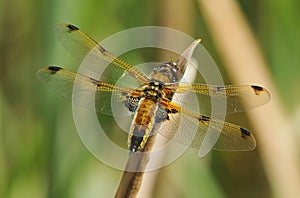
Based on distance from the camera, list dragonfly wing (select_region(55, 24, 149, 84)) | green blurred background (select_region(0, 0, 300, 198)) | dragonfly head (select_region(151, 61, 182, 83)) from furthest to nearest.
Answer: green blurred background (select_region(0, 0, 300, 198)), dragonfly wing (select_region(55, 24, 149, 84)), dragonfly head (select_region(151, 61, 182, 83))

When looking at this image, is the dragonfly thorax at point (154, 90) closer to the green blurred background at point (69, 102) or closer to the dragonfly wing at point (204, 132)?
the dragonfly wing at point (204, 132)

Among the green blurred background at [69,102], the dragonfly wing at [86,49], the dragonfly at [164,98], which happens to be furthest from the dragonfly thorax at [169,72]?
the green blurred background at [69,102]

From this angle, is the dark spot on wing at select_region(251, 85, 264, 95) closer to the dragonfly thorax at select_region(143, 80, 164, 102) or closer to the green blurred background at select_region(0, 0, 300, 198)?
the dragonfly thorax at select_region(143, 80, 164, 102)

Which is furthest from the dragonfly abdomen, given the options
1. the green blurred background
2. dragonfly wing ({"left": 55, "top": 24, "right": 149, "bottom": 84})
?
the green blurred background

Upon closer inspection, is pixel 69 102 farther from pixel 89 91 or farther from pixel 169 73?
pixel 169 73

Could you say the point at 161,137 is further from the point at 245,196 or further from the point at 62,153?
the point at 245,196

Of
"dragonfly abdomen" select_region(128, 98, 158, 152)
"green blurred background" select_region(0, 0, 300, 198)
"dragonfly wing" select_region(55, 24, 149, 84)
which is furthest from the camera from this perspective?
"green blurred background" select_region(0, 0, 300, 198)
